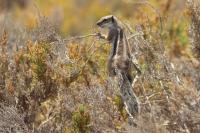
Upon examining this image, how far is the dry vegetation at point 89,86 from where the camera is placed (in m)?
4.51

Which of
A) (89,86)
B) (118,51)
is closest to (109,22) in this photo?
(118,51)

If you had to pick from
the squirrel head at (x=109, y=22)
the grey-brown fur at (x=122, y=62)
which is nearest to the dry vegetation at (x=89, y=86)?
the grey-brown fur at (x=122, y=62)

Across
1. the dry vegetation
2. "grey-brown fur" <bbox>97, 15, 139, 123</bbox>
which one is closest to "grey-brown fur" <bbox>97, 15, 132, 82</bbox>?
"grey-brown fur" <bbox>97, 15, 139, 123</bbox>

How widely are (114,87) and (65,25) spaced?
39.6ft

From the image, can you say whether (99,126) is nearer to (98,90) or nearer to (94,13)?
(98,90)

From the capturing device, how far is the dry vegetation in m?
4.51

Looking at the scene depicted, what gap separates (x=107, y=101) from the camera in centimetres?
498

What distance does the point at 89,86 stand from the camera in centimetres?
553

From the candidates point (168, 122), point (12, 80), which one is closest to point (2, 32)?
point (12, 80)

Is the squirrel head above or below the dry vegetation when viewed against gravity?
above

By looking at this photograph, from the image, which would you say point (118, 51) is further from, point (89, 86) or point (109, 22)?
point (89, 86)

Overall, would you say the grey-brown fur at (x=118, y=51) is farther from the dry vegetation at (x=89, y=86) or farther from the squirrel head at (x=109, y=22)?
the dry vegetation at (x=89, y=86)

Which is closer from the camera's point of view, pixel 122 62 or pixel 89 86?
pixel 122 62

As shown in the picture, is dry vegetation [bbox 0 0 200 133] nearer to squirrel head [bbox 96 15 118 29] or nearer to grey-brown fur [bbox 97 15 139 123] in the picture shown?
grey-brown fur [bbox 97 15 139 123]
